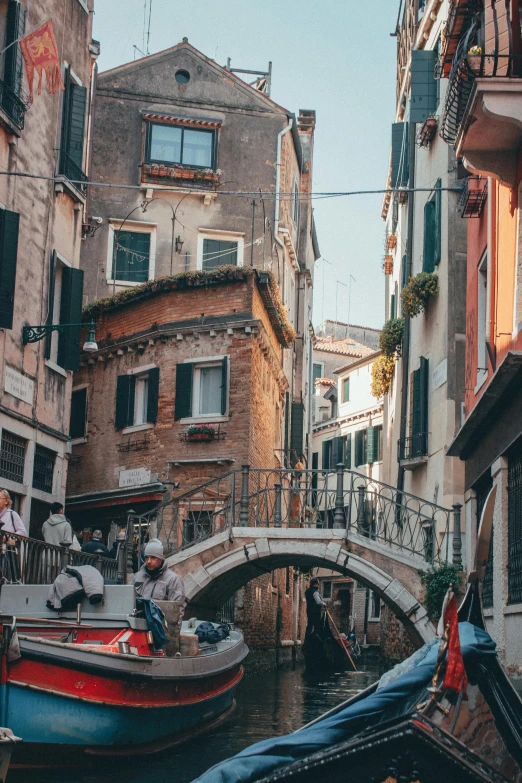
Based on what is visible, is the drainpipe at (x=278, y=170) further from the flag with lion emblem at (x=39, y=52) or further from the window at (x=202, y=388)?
the flag with lion emblem at (x=39, y=52)

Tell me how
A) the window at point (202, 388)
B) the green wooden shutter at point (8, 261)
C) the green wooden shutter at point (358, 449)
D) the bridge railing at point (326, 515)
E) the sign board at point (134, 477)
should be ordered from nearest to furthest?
the green wooden shutter at point (8, 261) < the bridge railing at point (326, 515) < the window at point (202, 388) < the sign board at point (134, 477) < the green wooden shutter at point (358, 449)

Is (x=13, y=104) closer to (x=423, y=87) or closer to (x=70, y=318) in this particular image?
(x=70, y=318)

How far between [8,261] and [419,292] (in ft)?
19.3

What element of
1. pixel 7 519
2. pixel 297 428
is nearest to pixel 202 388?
pixel 297 428

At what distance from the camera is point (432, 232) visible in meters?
15.5

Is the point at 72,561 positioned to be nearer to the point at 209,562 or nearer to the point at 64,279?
the point at 209,562

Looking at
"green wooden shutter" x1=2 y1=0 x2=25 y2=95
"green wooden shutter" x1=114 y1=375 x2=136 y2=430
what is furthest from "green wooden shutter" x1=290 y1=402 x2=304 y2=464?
"green wooden shutter" x1=2 y1=0 x2=25 y2=95

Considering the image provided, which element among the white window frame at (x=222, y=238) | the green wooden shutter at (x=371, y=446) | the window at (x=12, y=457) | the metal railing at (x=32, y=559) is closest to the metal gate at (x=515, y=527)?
the metal railing at (x=32, y=559)

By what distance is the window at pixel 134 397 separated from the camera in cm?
1833

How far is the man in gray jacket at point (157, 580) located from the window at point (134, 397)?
800 centimetres

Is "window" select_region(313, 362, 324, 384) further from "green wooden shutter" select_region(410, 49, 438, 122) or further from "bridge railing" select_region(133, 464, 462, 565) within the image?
"green wooden shutter" select_region(410, 49, 438, 122)

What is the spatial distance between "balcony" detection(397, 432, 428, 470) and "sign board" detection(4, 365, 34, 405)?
5512 millimetres

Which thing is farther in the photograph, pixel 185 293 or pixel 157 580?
pixel 185 293

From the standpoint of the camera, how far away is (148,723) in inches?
359
